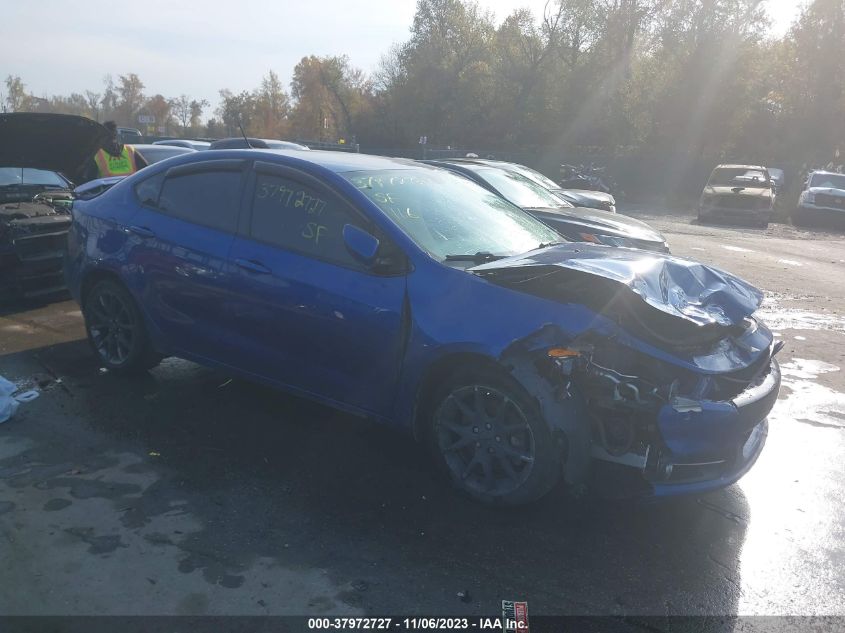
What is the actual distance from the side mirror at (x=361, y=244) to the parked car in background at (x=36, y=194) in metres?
5.07

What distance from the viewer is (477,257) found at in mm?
4609

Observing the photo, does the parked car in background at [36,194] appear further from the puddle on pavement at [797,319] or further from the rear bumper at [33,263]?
the puddle on pavement at [797,319]

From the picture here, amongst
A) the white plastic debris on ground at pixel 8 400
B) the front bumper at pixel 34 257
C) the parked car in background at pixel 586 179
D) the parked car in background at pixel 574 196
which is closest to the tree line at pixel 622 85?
the parked car in background at pixel 586 179

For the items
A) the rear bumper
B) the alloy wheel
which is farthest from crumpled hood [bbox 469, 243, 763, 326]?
the rear bumper

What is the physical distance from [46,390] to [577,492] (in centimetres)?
402

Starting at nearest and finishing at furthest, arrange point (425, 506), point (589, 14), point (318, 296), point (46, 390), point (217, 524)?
point (217, 524) < point (425, 506) < point (318, 296) < point (46, 390) < point (589, 14)

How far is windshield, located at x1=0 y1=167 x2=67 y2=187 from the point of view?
8.68 meters

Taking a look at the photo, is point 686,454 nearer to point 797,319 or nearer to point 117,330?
point 117,330

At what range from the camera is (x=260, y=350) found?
4.95 m

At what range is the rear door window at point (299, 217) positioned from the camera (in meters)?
4.66

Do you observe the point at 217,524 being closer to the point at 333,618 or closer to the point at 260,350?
the point at 333,618

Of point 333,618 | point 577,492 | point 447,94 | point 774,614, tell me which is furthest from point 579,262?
point 447,94

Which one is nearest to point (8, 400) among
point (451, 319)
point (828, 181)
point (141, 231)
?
point (141, 231)

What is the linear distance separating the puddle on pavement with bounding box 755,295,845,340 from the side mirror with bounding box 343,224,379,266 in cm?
589
